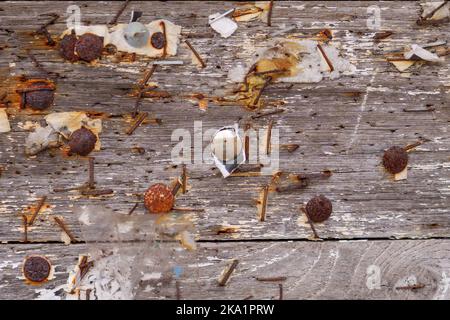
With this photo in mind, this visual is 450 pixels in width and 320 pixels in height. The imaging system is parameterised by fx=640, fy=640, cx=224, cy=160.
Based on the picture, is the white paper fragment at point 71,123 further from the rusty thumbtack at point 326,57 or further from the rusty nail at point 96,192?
the rusty thumbtack at point 326,57

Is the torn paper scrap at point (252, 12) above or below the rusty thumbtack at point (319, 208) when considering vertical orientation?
above

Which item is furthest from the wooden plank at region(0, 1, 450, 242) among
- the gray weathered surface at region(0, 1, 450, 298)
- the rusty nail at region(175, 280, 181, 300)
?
the rusty nail at region(175, 280, 181, 300)

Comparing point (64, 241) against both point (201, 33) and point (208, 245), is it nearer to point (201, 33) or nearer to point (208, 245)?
point (208, 245)

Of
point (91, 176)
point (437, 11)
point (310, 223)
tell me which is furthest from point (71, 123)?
point (437, 11)

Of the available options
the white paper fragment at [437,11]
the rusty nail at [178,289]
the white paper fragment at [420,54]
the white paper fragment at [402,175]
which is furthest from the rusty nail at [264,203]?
the white paper fragment at [437,11]

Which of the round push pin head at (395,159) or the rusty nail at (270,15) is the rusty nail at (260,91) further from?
the round push pin head at (395,159)

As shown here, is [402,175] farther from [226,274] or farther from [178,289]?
[178,289]

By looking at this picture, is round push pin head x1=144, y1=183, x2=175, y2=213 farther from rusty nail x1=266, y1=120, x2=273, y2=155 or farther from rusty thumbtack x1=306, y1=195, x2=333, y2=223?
rusty thumbtack x1=306, y1=195, x2=333, y2=223

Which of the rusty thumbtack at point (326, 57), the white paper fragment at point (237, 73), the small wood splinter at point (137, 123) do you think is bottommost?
the small wood splinter at point (137, 123)
